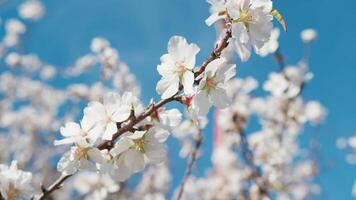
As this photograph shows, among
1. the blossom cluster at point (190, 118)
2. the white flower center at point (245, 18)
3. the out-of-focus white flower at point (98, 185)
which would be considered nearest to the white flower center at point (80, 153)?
the blossom cluster at point (190, 118)

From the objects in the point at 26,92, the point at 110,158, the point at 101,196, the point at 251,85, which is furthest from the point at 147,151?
the point at 26,92

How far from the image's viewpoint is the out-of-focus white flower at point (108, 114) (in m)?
1.36

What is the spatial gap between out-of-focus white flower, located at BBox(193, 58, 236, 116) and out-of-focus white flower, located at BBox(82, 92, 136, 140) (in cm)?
19

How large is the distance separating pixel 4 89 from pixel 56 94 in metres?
1.55

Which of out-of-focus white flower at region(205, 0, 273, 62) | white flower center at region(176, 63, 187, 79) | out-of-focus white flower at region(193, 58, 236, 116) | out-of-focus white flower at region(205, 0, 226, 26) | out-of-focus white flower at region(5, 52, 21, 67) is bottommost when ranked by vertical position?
out-of-focus white flower at region(193, 58, 236, 116)

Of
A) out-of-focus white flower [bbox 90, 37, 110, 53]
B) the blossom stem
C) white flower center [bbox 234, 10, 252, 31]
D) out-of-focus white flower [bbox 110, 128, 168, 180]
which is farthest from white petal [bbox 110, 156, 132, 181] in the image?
out-of-focus white flower [bbox 90, 37, 110, 53]

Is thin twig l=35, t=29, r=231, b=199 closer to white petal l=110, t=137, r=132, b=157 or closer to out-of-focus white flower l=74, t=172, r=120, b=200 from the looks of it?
white petal l=110, t=137, r=132, b=157

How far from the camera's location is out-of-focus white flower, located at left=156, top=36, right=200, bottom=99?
1.34 meters

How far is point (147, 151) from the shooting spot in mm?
1444

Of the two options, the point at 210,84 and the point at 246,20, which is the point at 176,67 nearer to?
the point at 210,84

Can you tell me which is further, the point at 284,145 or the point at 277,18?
the point at 284,145

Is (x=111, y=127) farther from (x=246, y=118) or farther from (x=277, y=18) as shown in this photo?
(x=246, y=118)

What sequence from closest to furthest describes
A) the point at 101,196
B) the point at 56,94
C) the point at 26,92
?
1. the point at 101,196
2. the point at 26,92
3. the point at 56,94

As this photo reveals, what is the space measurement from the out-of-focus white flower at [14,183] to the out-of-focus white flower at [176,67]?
20.4 inches
